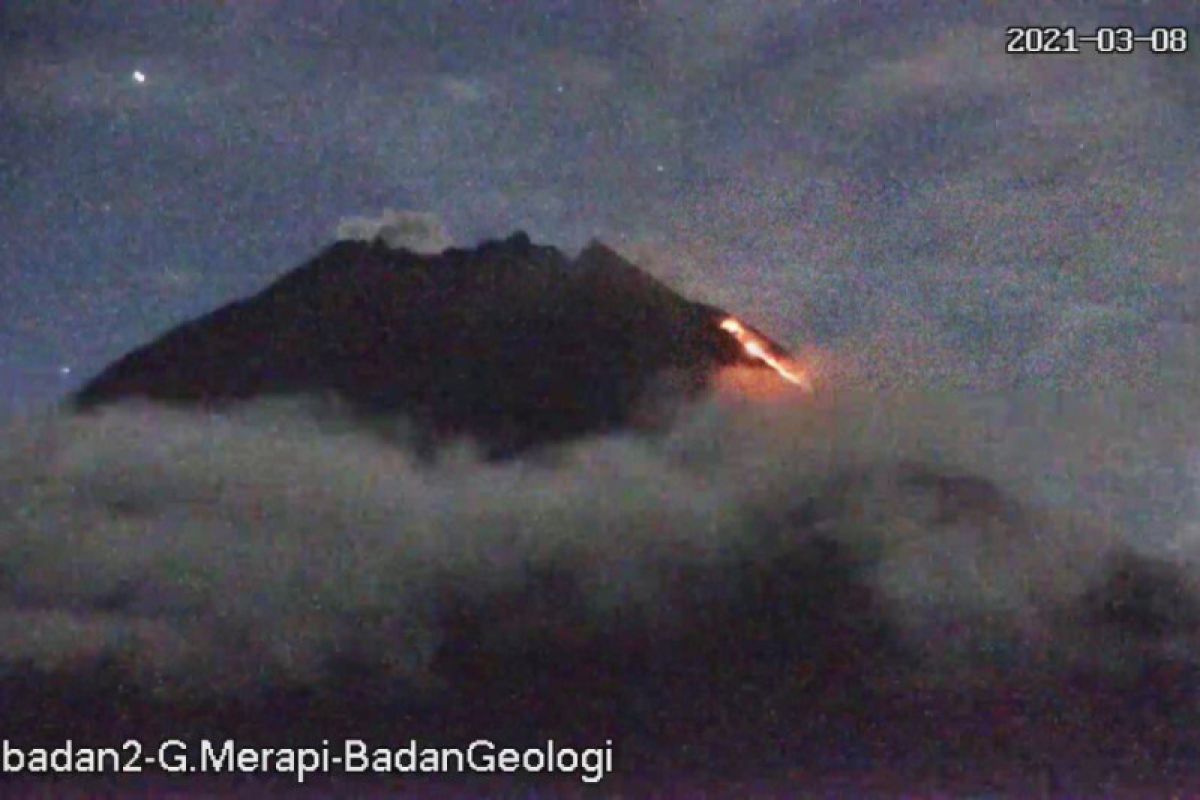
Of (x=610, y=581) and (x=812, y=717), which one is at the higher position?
(x=610, y=581)

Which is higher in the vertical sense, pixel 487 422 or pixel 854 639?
pixel 487 422

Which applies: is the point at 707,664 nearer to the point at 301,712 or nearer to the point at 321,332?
the point at 301,712

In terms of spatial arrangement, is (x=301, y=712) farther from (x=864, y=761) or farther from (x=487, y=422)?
(x=864, y=761)

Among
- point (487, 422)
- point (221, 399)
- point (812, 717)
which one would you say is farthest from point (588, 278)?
point (812, 717)

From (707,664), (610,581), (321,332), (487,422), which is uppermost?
(321,332)

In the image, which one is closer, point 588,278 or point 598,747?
point 598,747

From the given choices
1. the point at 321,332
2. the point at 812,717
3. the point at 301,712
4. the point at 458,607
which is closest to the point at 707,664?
the point at 812,717
